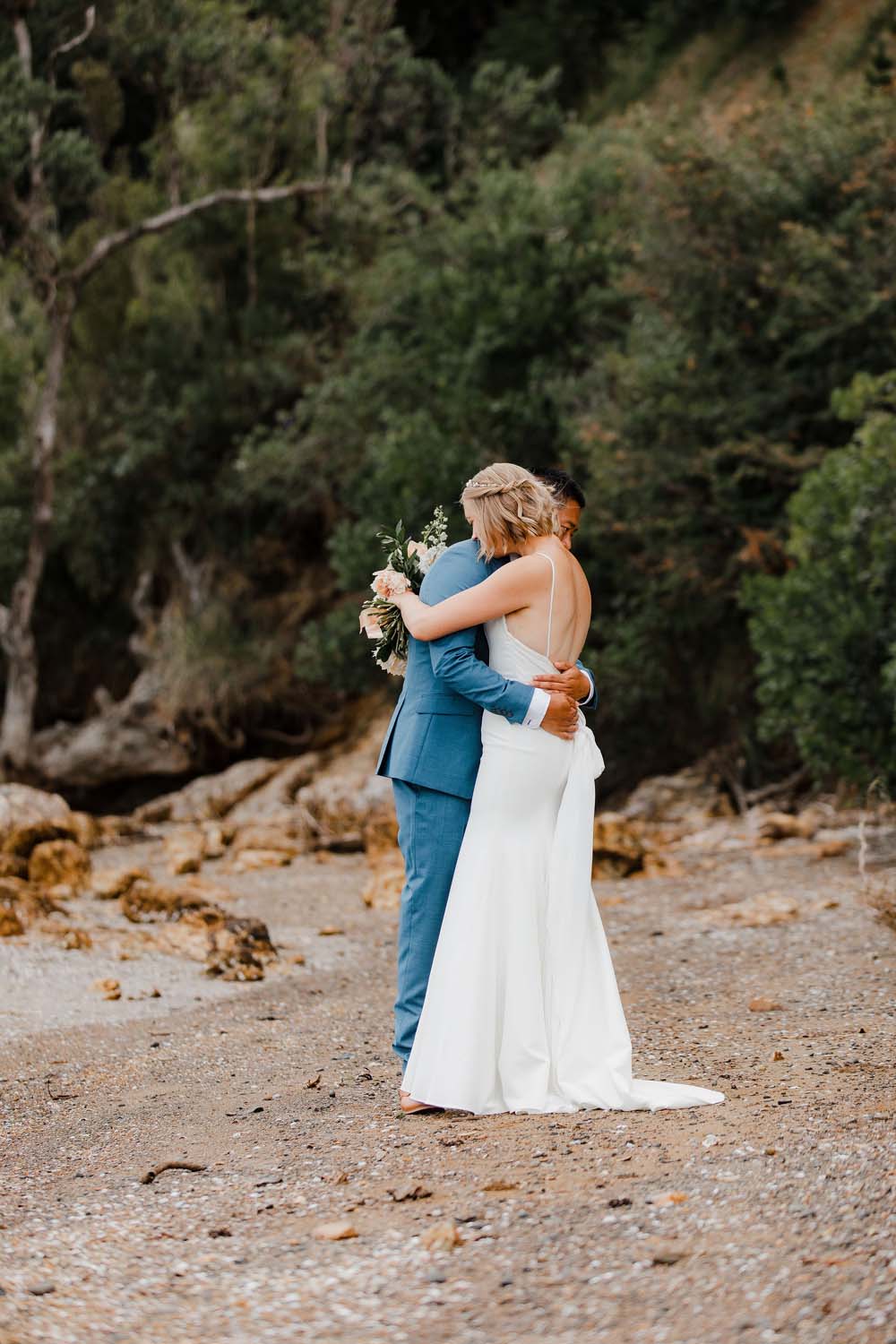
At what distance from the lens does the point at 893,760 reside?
11398mm

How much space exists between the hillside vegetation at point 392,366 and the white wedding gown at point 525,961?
731 cm

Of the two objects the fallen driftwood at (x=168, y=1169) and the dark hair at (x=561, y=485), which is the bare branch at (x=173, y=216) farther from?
the fallen driftwood at (x=168, y=1169)

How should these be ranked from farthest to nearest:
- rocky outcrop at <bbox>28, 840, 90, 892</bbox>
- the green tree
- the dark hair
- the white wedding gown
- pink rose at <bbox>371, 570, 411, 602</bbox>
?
the green tree < rocky outcrop at <bbox>28, 840, 90, 892</bbox> < the dark hair < pink rose at <bbox>371, 570, 411, 602</bbox> < the white wedding gown

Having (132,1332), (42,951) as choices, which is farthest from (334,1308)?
(42,951)

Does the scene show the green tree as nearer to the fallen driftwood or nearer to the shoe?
the shoe

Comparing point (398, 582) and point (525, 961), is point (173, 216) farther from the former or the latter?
point (525, 961)

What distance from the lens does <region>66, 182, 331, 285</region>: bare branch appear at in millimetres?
20766

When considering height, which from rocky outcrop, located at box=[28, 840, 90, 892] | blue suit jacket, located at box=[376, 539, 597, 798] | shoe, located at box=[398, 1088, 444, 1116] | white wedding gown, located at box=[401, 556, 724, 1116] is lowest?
rocky outcrop, located at box=[28, 840, 90, 892]

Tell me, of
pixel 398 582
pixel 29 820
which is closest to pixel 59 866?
pixel 29 820

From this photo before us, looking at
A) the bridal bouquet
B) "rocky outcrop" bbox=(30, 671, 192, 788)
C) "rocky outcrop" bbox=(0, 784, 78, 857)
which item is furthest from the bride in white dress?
"rocky outcrop" bbox=(30, 671, 192, 788)

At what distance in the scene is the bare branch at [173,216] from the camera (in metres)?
20.8

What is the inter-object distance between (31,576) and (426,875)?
17105 millimetres

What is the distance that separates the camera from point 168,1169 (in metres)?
4.55

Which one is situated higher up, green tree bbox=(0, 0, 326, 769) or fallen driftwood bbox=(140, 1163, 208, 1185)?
green tree bbox=(0, 0, 326, 769)
